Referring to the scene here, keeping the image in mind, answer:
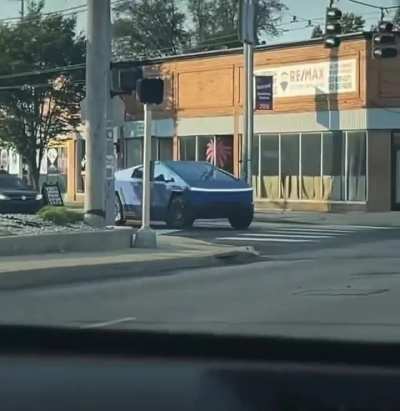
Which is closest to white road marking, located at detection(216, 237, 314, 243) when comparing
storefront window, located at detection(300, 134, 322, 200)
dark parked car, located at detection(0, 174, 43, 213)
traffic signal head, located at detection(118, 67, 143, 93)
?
traffic signal head, located at detection(118, 67, 143, 93)

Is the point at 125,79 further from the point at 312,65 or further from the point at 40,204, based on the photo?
the point at 312,65

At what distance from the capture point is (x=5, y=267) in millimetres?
14133

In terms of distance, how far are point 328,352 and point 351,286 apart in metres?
9.12

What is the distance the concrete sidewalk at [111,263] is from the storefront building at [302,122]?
1669 cm

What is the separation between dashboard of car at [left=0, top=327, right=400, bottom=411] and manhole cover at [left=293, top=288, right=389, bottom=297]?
25.5 feet

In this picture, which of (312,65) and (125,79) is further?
(312,65)

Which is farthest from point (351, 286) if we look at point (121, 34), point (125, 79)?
point (121, 34)

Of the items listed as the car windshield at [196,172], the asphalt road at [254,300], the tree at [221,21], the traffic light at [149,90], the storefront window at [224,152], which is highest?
the tree at [221,21]

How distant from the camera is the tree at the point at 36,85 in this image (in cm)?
4306

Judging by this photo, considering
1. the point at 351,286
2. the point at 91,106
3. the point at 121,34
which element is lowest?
the point at 351,286

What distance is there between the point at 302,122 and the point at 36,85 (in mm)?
12478

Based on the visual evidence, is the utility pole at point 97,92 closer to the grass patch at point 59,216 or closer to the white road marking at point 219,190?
the grass patch at point 59,216

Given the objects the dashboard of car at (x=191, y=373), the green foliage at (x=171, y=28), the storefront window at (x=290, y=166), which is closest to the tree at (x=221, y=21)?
the green foliage at (x=171, y=28)

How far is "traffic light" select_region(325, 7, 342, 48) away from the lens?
2588 cm
